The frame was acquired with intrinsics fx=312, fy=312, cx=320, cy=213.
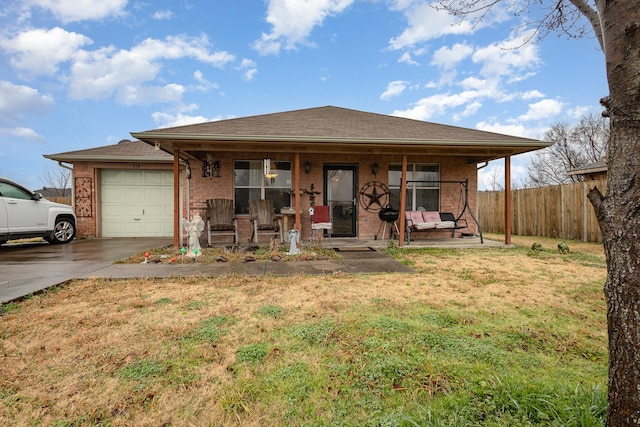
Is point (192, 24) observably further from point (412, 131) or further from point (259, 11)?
point (412, 131)

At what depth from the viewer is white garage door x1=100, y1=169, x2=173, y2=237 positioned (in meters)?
9.36

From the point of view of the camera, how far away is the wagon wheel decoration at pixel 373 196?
27.0 ft

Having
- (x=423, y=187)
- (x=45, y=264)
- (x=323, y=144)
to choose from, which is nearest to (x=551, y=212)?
(x=423, y=187)

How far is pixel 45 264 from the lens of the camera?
495 centimetres

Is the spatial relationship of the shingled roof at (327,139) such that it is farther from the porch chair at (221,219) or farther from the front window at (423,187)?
the porch chair at (221,219)

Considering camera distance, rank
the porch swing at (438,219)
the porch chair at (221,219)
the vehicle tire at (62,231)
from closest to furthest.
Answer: the porch chair at (221,219)
the porch swing at (438,219)
the vehicle tire at (62,231)

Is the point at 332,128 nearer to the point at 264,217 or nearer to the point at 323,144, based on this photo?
the point at 323,144

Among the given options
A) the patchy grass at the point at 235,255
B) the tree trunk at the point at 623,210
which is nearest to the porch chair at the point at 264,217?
the patchy grass at the point at 235,255

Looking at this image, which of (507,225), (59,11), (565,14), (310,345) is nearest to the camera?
(310,345)

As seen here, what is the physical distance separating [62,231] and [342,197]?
23.3 feet

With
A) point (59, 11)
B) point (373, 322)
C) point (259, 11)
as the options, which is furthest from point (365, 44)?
point (373, 322)

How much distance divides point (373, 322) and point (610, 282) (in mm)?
1638

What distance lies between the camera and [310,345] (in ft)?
7.16

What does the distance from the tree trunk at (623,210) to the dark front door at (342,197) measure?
703 cm
